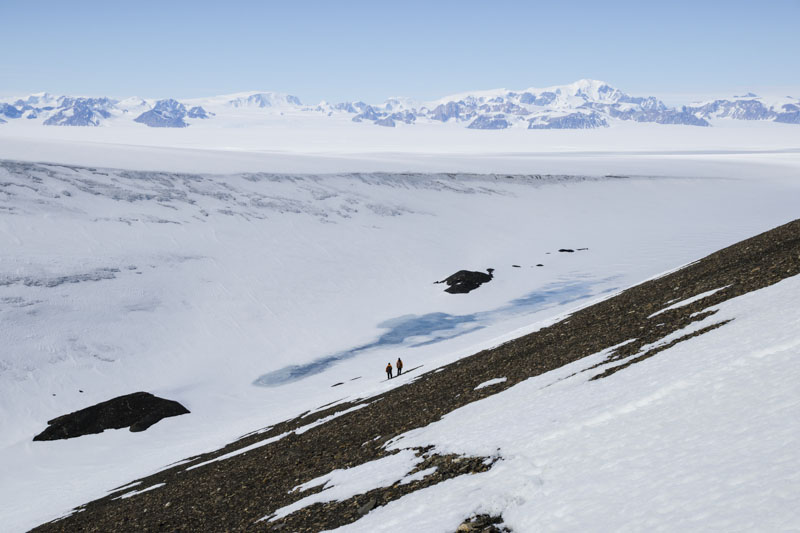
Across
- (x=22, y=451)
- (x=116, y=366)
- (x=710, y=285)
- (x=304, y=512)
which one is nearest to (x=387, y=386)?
(x=710, y=285)

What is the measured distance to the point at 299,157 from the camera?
13300cm

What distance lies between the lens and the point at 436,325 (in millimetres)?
55750

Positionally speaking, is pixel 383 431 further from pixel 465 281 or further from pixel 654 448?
pixel 465 281

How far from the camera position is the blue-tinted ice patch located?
48.1 meters

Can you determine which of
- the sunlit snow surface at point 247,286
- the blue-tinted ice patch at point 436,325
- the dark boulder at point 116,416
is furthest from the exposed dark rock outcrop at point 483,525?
the blue-tinted ice patch at point 436,325

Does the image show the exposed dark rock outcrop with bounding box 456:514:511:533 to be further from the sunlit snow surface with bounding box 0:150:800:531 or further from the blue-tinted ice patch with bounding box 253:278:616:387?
the blue-tinted ice patch with bounding box 253:278:616:387

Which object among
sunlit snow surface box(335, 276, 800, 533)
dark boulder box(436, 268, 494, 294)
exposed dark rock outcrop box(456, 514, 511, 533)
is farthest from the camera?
dark boulder box(436, 268, 494, 294)

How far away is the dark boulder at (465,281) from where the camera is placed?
213 feet

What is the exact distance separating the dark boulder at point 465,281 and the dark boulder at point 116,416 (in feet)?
110

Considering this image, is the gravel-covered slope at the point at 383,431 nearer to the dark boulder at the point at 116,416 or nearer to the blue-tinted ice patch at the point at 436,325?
the dark boulder at the point at 116,416

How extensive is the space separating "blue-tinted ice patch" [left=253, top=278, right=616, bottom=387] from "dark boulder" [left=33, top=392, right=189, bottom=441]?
26.2ft

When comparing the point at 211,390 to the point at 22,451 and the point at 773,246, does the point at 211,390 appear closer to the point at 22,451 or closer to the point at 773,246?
the point at 22,451

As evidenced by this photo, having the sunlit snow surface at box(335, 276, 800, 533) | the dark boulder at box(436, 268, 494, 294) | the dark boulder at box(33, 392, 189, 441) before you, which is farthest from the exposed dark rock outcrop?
the dark boulder at box(436, 268, 494, 294)

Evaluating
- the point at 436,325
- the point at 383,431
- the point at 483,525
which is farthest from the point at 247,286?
the point at 483,525
